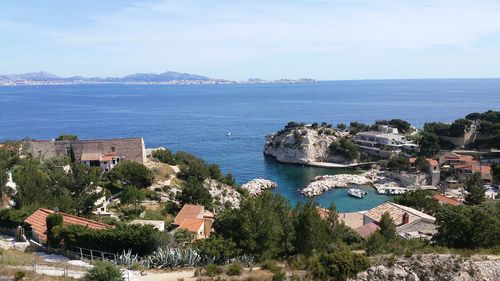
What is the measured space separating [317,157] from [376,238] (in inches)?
2314

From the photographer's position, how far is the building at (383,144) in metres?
75.4

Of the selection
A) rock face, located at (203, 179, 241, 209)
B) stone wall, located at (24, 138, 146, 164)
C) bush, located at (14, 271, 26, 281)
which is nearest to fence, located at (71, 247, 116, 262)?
bush, located at (14, 271, 26, 281)

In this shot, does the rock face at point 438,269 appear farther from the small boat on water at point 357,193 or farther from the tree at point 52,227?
the small boat on water at point 357,193

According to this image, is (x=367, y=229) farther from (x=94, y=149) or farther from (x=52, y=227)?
(x=94, y=149)

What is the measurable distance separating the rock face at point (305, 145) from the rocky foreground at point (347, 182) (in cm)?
1189

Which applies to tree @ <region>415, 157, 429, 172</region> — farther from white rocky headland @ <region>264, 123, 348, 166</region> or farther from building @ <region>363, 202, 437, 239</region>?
building @ <region>363, 202, 437, 239</region>

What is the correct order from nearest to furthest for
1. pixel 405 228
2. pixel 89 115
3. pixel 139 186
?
pixel 405 228 → pixel 139 186 → pixel 89 115

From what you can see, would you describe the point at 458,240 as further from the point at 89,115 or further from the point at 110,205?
the point at 89,115

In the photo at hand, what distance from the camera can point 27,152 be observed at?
4669 cm

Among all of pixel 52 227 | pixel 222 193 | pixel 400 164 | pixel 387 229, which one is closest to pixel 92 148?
pixel 222 193

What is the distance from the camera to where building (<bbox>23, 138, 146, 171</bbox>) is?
1839 inches

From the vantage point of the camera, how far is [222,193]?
4609cm

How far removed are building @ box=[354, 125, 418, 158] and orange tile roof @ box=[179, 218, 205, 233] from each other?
52.2 m

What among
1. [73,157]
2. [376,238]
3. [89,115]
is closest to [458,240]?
[376,238]
